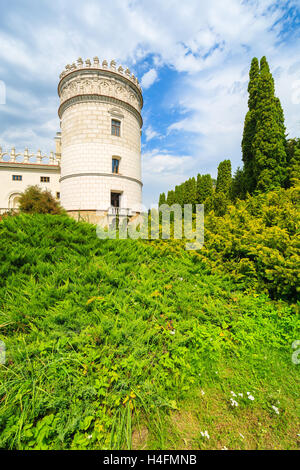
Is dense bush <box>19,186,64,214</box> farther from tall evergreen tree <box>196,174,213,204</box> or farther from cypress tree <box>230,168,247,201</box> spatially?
tall evergreen tree <box>196,174,213,204</box>

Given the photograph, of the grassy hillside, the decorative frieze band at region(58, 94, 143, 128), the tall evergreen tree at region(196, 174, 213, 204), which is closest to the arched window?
the decorative frieze band at region(58, 94, 143, 128)

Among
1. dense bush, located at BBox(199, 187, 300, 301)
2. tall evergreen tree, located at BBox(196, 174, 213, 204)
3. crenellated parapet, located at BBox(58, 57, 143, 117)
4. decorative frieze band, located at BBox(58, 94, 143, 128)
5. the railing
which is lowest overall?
dense bush, located at BBox(199, 187, 300, 301)

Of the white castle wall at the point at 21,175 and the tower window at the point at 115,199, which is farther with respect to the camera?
the white castle wall at the point at 21,175

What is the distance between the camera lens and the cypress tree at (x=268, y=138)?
11.1 m

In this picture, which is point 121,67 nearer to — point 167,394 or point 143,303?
point 143,303

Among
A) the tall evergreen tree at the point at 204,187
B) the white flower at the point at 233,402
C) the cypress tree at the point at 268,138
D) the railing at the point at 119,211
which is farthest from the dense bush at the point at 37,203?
the tall evergreen tree at the point at 204,187

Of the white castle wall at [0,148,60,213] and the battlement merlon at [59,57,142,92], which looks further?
the white castle wall at [0,148,60,213]

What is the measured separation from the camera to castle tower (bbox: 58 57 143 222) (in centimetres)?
1634

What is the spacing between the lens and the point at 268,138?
11406 millimetres

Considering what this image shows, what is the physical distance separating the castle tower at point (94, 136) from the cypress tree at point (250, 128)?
33.3 feet

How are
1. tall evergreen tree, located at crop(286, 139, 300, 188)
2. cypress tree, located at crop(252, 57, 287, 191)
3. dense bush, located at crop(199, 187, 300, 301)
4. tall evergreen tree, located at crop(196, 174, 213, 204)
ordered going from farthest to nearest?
tall evergreen tree, located at crop(196, 174, 213, 204) < cypress tree, located at crop(252, 57, 287, 191) < tall evergreen tree, located at crop(286, 139, 300, 188) < dense bush, located at crop(199, 187, 300, 301)

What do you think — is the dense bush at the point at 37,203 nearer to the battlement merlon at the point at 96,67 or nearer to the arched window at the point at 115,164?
the arched window at the point at 115,164

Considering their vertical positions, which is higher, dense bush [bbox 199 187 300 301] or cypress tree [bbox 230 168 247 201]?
cypress tree [bbox 230 168 247 201]
